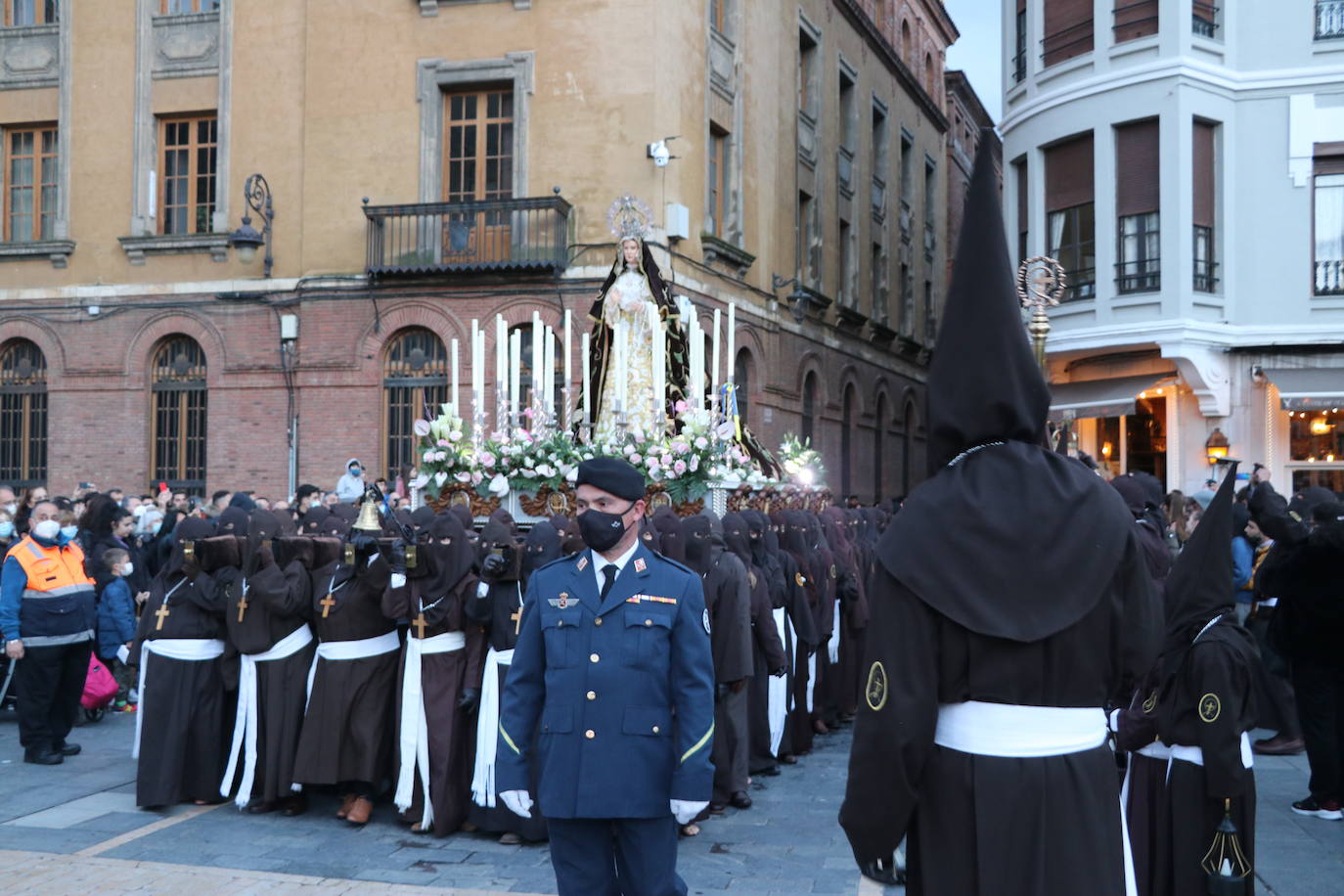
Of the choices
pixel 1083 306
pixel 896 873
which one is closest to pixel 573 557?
pixel 896 873

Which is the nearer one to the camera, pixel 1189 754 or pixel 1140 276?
pixel 1189 754

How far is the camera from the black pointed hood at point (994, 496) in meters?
3.16

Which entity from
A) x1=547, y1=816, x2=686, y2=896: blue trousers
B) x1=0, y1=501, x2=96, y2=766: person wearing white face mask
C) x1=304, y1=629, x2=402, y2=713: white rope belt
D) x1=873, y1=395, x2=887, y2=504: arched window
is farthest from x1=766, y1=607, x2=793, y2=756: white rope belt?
x1=873, y1=395, x2=887, y2=504: arched window

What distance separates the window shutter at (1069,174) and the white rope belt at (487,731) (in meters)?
17.0

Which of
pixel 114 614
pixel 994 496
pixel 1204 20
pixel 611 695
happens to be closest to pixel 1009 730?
pixel 994 496

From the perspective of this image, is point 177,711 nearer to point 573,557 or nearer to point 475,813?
point 475,813

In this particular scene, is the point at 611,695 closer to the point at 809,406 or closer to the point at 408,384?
the point at 408,384

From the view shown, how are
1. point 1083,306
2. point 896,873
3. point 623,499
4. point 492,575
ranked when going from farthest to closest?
point 1083,306 < point 492,575 < point 623,499 < point 896,873

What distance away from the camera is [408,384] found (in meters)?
22.0

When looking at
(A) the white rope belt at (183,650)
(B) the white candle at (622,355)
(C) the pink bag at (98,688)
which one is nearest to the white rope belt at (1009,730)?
(A) the white rope belt at (183,650)

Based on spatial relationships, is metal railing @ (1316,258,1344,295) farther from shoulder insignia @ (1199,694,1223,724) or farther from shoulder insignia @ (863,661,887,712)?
shoulder insignia @ (863,661,887,712)

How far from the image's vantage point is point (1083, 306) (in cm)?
2152

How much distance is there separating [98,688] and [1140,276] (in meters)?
16.8

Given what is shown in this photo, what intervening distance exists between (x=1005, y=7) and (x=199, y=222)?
16177mm
